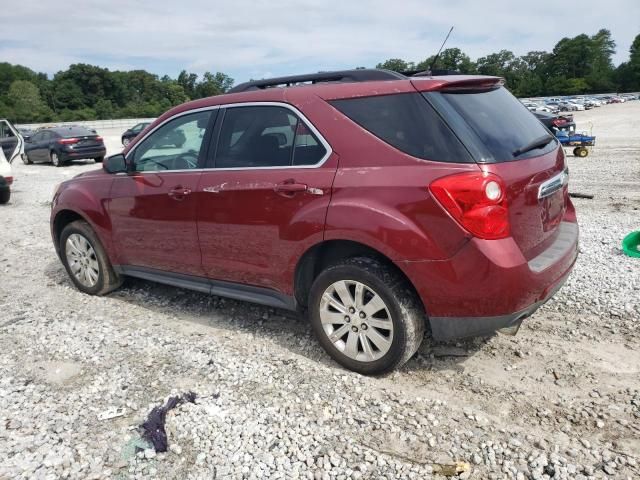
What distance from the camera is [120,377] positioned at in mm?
3412

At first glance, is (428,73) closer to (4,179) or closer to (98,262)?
(98,262)

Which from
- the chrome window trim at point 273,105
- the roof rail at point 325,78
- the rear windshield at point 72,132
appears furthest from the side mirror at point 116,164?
the rear windshield at point 72,132

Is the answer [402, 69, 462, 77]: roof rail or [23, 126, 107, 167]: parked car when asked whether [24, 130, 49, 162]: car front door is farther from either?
[402, 69, 462, 77]: roof rail

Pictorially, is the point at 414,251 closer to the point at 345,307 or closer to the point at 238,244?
the point at 345,307

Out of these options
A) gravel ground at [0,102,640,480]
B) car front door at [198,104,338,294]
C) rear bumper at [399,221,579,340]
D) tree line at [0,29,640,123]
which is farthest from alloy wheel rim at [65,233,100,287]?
tree line at [0,29,640,123]

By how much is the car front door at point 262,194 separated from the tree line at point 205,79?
91.4 meters

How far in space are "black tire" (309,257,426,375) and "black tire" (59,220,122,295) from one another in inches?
102

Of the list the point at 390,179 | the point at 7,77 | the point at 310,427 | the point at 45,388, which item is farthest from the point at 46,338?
the point at 7,77

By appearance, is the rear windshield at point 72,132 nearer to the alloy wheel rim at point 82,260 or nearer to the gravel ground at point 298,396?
the alloy wheel rim at point 82,260

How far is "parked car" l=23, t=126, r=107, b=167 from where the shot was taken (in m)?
18.4

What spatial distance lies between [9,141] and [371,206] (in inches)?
460

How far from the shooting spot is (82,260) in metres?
5.00

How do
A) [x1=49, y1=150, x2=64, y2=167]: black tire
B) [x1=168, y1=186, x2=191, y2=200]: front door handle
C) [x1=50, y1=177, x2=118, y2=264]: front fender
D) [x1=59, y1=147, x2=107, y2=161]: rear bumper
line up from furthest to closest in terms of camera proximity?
[x1=49, y1=150, x2=64, y2=167]: black tire < [x1=59, y1=147, x2=107, y2=161]: rear bumper < [x1=50, y1=177, x2=118, y2=264]: front fender < [x1=168, y1=186, x2=191, y2=200]: front door handle

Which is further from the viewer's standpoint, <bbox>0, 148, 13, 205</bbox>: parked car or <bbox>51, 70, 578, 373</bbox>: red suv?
<bbox>0, 148, 13, 205</bbox>: parked car
